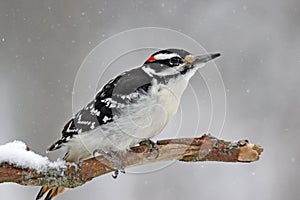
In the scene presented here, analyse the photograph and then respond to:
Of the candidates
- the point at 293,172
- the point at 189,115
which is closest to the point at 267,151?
the point at 293,172

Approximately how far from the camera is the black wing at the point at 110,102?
246 cm

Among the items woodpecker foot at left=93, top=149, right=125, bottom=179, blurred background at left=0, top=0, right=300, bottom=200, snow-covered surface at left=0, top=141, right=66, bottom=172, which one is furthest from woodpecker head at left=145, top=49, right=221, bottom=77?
blurred background at left=0, top=0, right=300, bottom=200

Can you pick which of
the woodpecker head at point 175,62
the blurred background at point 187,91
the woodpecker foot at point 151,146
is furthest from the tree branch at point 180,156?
the blurred background at point 187,91

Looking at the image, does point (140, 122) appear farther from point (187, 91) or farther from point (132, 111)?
point (187, 91)

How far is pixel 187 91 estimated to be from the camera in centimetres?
496

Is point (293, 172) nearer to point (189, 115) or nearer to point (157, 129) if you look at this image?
point (189, 115)

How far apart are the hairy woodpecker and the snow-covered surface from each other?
33 centimetres

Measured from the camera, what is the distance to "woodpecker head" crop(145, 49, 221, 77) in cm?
243

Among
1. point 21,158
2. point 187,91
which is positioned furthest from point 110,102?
point 187,91

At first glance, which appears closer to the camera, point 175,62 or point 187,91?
point 175,62

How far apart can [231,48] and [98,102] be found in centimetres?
285

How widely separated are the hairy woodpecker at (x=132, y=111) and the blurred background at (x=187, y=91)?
85.5 inches

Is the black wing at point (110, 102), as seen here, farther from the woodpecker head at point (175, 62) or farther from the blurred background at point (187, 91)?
the blurred background at point (187, 91)

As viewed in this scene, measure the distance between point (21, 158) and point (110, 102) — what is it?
1.73 ft
